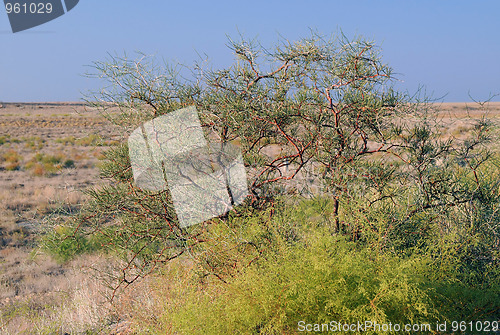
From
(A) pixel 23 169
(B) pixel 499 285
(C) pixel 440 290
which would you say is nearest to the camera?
(C) pixel 440 290

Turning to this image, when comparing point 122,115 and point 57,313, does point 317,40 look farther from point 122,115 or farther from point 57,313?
point 57,313

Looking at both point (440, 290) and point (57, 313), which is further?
point (57, 313)

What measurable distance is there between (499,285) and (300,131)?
273 centimetres

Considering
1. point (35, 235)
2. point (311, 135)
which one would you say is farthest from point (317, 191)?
point (35, 235)

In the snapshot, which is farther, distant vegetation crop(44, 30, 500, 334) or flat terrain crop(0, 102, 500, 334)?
flat terrain crop(0, 102, 500, 334)

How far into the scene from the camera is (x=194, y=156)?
176 inches

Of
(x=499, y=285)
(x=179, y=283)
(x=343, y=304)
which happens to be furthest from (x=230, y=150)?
(x=499, y=285)

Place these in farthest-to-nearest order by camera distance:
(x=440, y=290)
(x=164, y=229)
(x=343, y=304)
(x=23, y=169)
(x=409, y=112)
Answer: (x=23, y=169), (x=164, y=229), (x=409, y=112), (x=440, y=290), (x=343, y=304)

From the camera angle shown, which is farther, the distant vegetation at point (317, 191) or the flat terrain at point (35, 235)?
the flat terrain at point (35, 235)

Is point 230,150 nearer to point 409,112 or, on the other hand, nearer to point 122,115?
point 122,115

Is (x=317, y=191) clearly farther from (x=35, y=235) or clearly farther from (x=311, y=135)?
(x=35, y=235)

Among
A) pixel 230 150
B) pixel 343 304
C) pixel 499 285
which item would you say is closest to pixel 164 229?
pixel 230 150

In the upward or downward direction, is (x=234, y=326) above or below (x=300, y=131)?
below

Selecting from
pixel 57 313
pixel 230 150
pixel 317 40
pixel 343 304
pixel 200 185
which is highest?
pixel 317 40
